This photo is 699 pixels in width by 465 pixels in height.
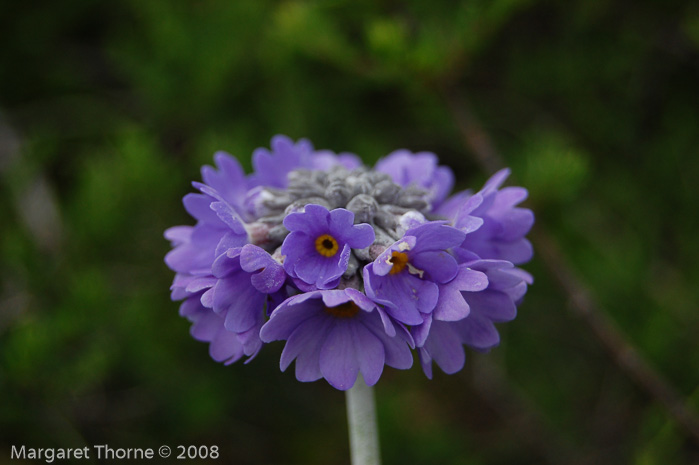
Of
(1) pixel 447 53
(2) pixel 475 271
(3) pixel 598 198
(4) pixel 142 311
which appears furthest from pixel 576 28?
(4) pixel 142 311

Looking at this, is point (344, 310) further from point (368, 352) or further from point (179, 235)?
point (179, 235)

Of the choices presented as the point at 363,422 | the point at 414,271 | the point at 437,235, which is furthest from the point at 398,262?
the point at 363,422

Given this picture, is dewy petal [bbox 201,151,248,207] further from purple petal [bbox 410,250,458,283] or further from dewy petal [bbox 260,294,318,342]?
purple petal [bbox 410,250,458,283]

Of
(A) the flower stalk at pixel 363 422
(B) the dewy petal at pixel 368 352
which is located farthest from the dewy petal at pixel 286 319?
(A) the flower stalk at pixel 363 422

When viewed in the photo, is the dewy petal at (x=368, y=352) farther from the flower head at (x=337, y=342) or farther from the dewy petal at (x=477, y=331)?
the dewy petal at (x=477, y=331)

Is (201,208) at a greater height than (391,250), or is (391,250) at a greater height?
(201,208)

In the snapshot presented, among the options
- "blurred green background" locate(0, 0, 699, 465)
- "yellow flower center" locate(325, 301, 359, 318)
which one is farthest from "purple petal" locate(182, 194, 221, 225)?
"blurred green background" locate(0, 0, 699, 465)

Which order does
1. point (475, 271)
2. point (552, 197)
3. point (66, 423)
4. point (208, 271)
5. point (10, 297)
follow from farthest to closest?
point (10, 297) < point (66, 423) < point (552, 197) < point (208, 271) < point (475, 271)

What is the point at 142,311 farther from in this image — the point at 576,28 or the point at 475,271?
the point at 576,28
